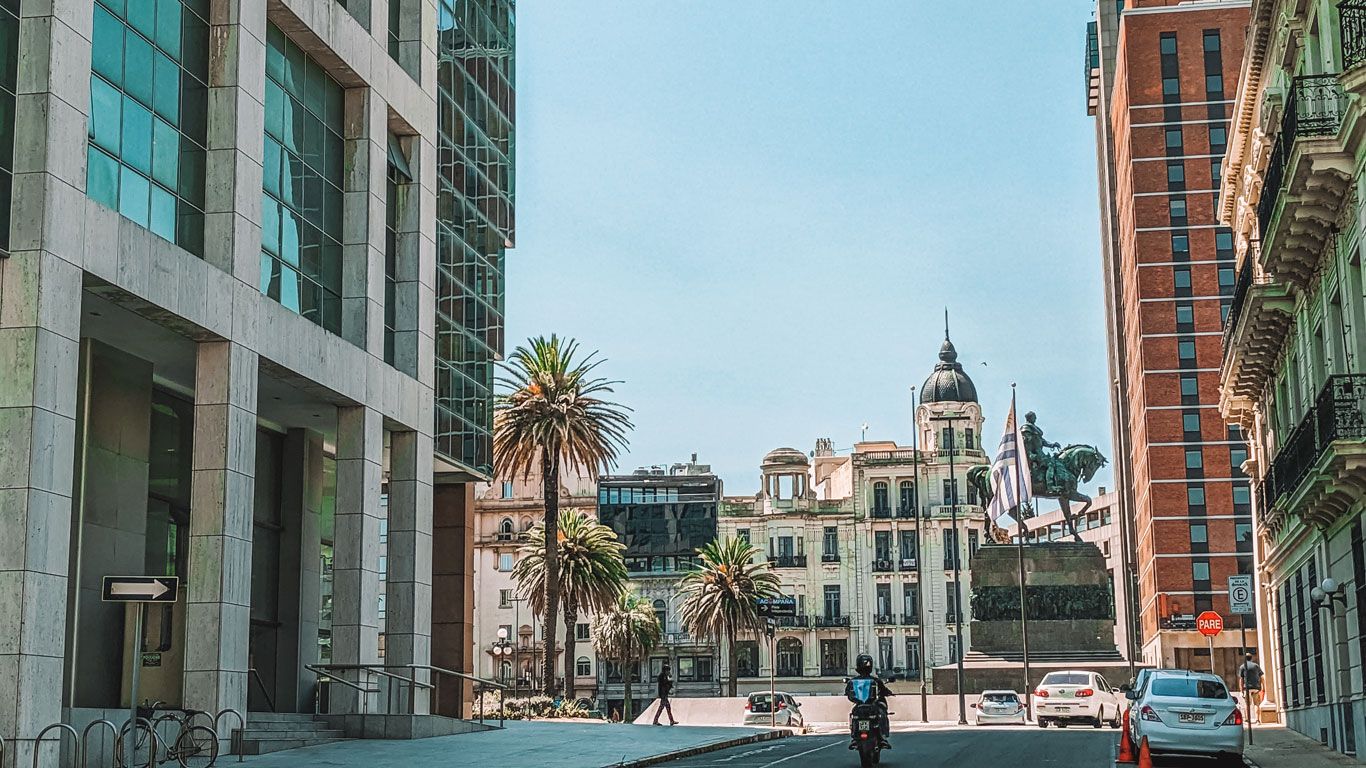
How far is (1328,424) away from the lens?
27.5 meters

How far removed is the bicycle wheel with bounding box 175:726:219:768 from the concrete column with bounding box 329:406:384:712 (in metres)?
6.51

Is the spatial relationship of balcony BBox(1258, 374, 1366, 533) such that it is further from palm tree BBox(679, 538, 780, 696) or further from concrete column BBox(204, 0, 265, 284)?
palm tree BBox(679, 538, 780, 696)

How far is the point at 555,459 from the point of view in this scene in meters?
69.2

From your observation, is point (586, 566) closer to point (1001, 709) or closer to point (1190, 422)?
point (1001, 709)

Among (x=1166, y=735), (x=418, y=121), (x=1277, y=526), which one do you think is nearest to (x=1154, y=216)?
(x=1277, y=526)

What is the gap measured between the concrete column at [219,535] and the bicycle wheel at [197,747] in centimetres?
59

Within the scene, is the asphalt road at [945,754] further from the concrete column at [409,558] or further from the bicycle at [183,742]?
the concrete column at [409,558]

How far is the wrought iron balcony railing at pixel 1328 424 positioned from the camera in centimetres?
2653

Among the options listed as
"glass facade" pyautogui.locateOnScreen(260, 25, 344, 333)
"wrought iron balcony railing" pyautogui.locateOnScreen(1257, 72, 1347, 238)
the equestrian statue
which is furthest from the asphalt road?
the equestrian statue

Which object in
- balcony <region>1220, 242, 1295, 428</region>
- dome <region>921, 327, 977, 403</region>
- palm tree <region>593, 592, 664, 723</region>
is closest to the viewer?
balcony <region>1220, 242, 1295, 428</region>

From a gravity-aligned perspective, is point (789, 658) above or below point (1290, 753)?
above

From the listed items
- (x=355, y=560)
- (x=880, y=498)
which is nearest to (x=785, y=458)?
(x=880, y=498)

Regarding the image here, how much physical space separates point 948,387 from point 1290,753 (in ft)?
350

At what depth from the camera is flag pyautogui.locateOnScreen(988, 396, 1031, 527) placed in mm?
75562
